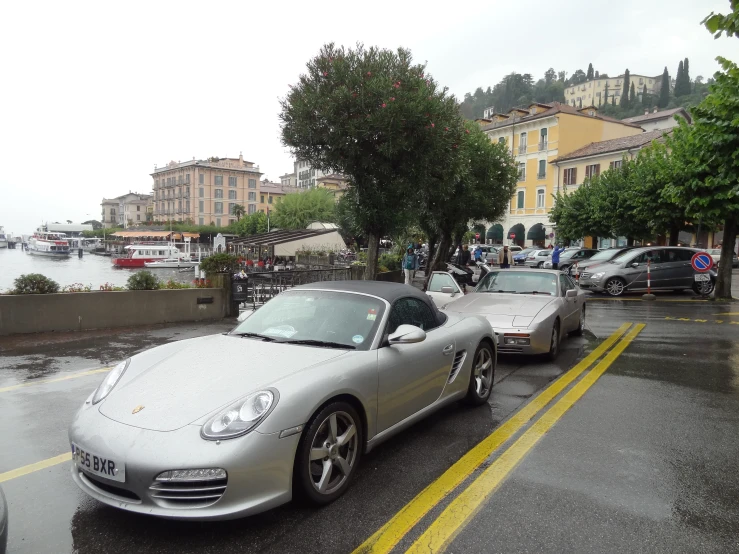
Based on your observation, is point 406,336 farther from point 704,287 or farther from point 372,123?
point 704,287

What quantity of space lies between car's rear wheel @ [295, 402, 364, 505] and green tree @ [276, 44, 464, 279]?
24.8ft

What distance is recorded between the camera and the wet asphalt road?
2.85 meters

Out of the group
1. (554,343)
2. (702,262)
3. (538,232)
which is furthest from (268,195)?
(554,343)

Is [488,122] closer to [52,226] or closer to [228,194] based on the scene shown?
[228,194]

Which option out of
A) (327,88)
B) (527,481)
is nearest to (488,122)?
(327,88)

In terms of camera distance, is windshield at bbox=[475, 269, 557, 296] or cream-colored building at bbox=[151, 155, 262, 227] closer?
windshield at bbox=[475, 269, 557, 296]

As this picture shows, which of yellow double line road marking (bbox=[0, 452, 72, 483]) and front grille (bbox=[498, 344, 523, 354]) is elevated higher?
front grille (bbox=[498, 344, 523, 354])

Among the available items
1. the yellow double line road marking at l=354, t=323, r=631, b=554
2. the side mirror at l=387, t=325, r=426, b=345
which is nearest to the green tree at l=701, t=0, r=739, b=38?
the yellow double line road marking at l=354, t=323, r=631, b=554

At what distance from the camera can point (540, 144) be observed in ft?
177

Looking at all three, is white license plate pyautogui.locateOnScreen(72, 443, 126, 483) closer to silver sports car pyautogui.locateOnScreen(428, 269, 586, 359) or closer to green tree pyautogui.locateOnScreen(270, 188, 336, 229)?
silver sports car pyautogui.locateOnScreen(428, 269, 586, 359)

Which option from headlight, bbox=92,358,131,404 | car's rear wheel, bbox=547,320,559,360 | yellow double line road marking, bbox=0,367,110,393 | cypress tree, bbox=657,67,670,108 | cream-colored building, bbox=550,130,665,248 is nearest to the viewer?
headlight, bbox=92,358,131,404

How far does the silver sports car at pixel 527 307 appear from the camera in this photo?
7.25 meters

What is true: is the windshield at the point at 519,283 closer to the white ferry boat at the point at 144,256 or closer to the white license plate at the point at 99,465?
the white license plate at the point at 99,465

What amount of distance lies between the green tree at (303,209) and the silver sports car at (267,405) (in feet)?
224
